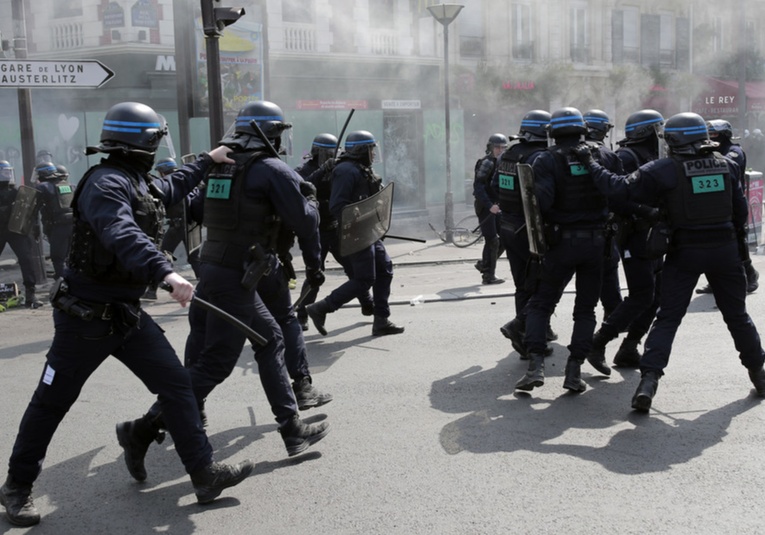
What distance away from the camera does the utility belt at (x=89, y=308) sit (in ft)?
11.7

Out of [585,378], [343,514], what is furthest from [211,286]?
[585,378]

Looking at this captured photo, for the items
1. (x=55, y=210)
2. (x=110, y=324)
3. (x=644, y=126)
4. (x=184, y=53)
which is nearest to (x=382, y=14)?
(x=184, y=53)

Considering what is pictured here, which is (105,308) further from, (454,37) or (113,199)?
(454,37)

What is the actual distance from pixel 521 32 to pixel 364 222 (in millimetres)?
19245

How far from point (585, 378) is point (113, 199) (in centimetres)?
334

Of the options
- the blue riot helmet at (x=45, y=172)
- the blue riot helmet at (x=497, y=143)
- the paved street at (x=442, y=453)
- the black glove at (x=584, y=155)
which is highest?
the black glove at (x=584, y=155)

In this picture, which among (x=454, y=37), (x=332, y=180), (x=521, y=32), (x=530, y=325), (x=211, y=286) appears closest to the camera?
(x=211, y=286)

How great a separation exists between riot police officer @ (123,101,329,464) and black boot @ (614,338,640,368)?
2.39 meters

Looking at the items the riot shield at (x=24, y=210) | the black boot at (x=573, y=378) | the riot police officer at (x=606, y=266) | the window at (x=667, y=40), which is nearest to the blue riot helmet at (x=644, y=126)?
the riot police officer at (x=606, y=266)

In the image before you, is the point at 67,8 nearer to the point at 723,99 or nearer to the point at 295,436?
the point at 295,436

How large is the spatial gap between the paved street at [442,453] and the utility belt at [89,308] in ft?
2.69

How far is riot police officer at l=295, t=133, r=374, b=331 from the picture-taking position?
7402 mm

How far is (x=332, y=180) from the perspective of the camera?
7.01 m

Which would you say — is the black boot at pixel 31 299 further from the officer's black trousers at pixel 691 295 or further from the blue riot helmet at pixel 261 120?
the officer's black trousers at pixel 691 295
